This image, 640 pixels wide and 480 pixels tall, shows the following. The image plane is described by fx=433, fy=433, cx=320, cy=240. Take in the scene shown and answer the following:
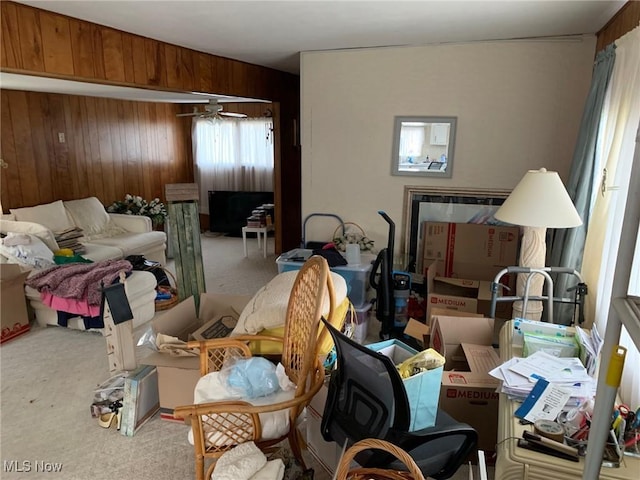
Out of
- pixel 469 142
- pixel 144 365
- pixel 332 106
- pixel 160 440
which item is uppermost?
pixel 332 106

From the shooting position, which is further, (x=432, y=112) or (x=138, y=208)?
(x=138, y=208)

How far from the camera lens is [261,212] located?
6035 mm

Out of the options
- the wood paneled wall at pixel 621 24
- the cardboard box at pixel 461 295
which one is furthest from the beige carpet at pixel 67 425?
the wood paneled wall at pixel 621 24

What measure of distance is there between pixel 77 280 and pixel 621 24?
395 centimetres

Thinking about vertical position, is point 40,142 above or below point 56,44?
below

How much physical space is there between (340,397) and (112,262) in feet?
8.99

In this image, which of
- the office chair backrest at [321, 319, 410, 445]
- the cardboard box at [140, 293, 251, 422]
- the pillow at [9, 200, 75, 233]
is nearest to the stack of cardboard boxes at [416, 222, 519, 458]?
the office chair backrest at [321, 319, 410, 445]

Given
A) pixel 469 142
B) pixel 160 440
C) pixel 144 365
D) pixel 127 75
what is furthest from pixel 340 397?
pixel 469 142

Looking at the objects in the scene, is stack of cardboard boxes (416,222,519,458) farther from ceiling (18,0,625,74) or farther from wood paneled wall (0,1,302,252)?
wood paneled wall (0,1,302,252)

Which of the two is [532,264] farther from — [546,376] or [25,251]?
[25,251]

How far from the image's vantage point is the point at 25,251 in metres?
3.74

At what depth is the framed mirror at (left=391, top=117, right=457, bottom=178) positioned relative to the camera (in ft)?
11.7

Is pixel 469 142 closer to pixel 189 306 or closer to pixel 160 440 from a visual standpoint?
pixel 189 306

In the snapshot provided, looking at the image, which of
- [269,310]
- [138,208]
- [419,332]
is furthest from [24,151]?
[419,332]
